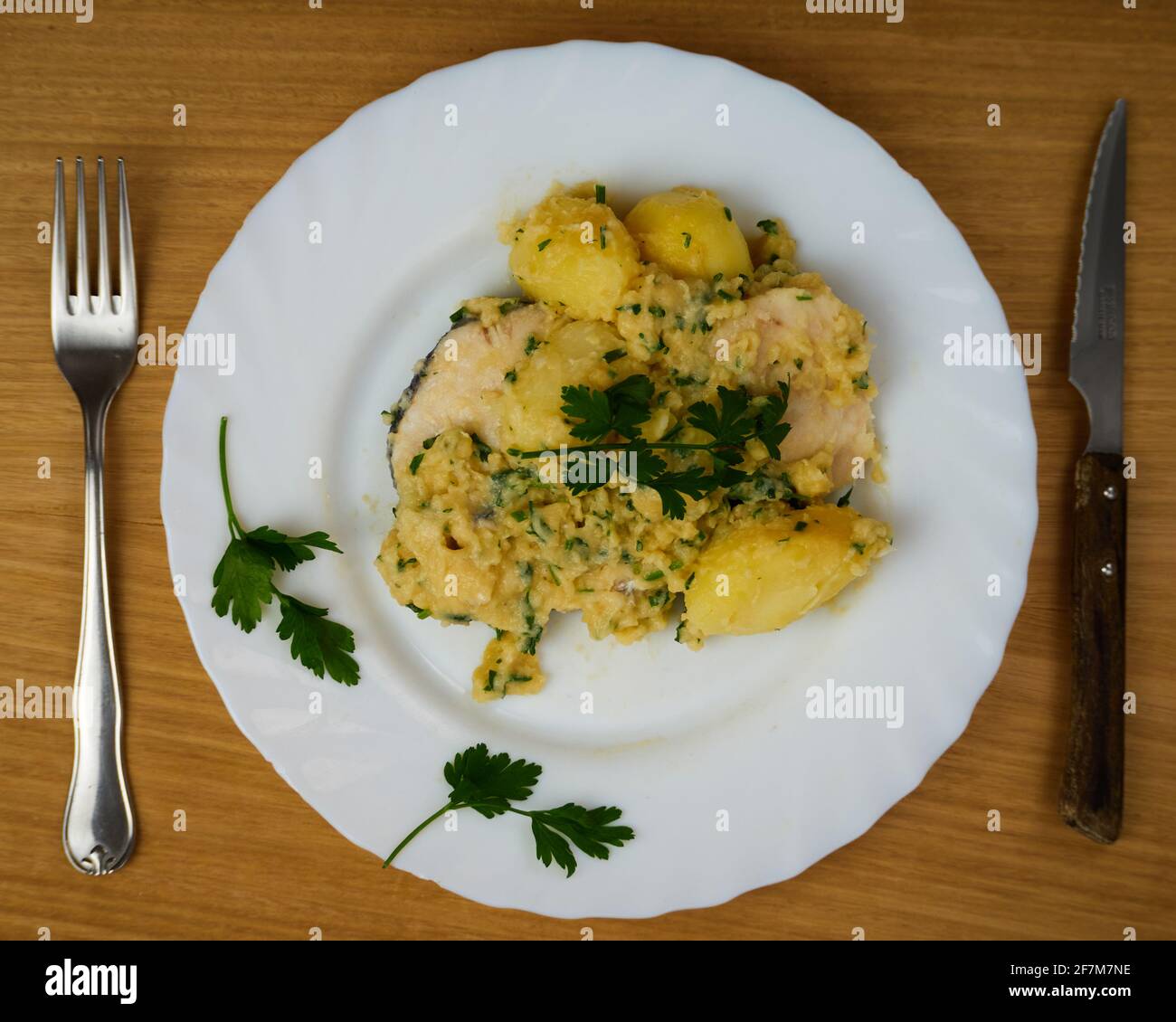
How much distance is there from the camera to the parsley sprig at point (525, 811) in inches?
95.3

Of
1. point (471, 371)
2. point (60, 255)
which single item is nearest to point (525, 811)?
point (471, 371)

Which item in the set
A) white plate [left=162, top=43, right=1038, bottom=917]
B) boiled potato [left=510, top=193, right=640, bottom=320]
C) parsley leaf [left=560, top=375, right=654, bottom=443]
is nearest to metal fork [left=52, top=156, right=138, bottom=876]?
white plate [left=162, top=43, right=1038, bottom=917]

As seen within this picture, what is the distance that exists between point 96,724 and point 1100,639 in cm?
302

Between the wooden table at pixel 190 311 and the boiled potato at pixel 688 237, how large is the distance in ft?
2.37

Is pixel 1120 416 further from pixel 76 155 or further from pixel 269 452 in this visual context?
pixel 76 155

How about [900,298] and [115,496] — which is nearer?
[900,298]

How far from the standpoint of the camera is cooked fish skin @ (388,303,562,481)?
2383 mm

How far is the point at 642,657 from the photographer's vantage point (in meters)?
2.59

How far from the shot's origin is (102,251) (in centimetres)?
262

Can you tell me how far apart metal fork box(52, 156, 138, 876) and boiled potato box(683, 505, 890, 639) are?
1.79 meters

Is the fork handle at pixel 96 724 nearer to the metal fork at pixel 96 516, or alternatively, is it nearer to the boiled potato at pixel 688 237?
the metal fork at pixel 96 516

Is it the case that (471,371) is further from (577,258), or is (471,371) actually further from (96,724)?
(96,724)
